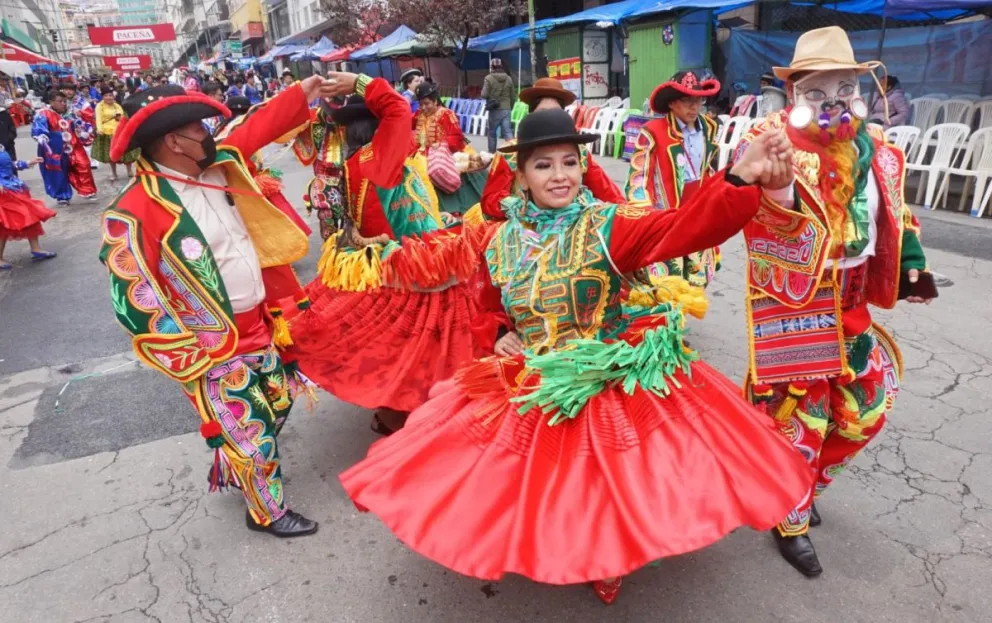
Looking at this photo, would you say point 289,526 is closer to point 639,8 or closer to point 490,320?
point 490,320

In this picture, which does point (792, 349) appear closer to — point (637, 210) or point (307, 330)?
point (637, 210)

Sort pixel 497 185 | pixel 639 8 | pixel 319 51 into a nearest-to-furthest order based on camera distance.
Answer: pixel 497 185, pixel 639 8, pixel 319 51

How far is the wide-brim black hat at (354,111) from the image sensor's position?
12.5 feet

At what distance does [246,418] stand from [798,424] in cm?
227

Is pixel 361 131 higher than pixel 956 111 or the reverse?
higher

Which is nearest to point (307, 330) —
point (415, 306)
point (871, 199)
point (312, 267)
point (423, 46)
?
point (415, 306)

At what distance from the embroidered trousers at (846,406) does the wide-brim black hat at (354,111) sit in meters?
2.61

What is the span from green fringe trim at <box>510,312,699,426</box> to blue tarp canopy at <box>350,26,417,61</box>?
22111mm

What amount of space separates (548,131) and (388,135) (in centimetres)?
170

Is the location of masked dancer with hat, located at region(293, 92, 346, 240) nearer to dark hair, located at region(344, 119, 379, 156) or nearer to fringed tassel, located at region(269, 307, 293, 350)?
dark hair, located at region(344, 119, 379, 156)

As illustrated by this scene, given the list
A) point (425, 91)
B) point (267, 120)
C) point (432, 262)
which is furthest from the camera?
point (425, 91)

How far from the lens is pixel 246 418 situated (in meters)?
2.90

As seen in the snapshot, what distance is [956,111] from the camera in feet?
32.4

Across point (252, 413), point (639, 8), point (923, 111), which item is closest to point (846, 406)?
point (252, 413)
